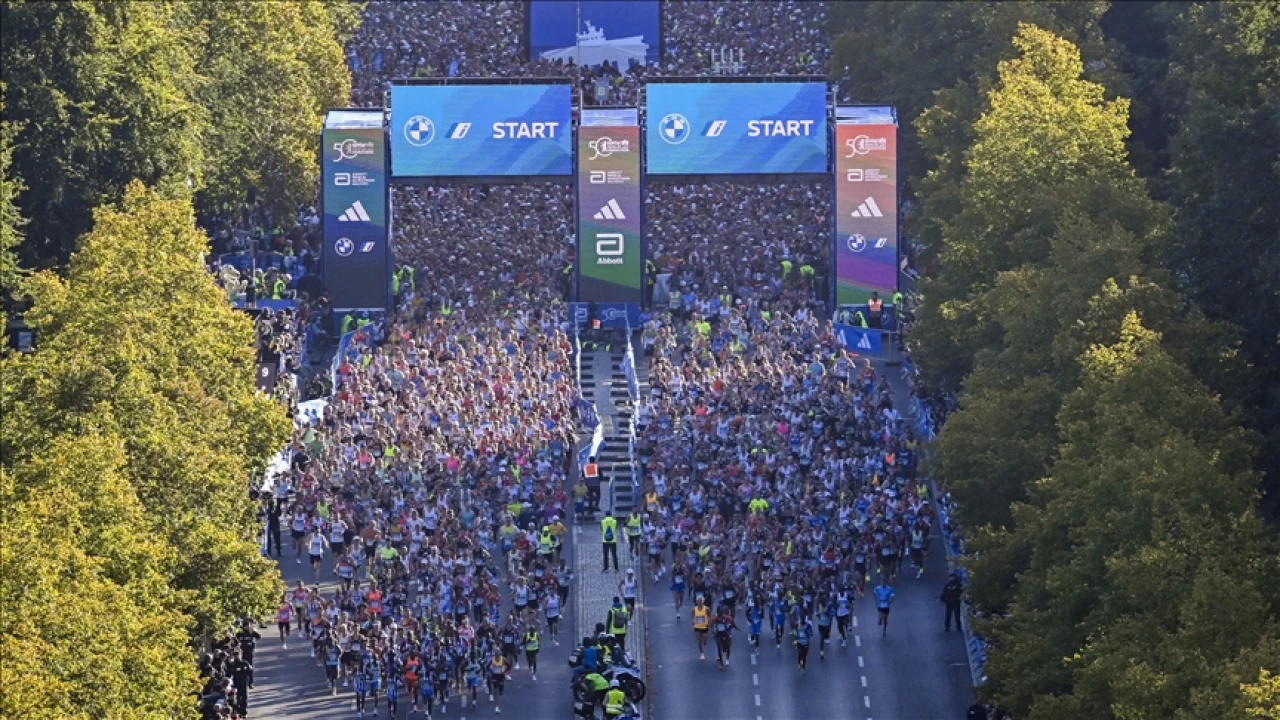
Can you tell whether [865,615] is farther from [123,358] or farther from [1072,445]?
[123,358]

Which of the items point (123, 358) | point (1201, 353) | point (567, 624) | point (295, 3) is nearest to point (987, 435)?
point (1201, 353)

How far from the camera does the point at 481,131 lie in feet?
375

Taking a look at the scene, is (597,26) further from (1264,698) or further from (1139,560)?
(1264,698)

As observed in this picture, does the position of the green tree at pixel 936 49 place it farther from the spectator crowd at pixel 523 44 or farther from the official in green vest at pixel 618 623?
the official in green vest at pixel 618 623

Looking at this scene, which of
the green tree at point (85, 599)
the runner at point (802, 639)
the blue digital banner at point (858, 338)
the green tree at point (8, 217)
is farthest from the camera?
the green tree at point (8, 217)

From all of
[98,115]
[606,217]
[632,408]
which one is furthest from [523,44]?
[632,408]

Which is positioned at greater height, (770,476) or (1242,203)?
(1242,203)

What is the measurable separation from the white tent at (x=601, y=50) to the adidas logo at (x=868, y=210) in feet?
113

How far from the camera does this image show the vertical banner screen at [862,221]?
113 m

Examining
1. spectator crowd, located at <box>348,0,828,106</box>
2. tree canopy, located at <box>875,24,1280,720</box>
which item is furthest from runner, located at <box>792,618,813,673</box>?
spectator crowd, located at <box>348,0,828,106</box>

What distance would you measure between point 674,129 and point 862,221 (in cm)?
639

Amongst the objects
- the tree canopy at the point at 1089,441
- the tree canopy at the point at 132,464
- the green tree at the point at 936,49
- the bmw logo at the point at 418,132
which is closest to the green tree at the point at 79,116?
the bmw logo at the point at 418,132

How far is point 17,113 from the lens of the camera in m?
115

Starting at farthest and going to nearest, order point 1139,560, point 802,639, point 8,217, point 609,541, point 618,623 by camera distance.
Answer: point 8,217, point 609,541, point 618,623, point 802,639, point 1139,560
